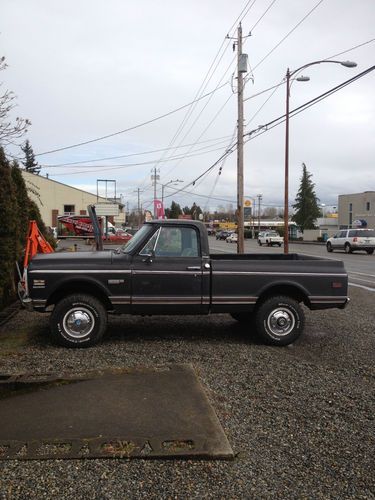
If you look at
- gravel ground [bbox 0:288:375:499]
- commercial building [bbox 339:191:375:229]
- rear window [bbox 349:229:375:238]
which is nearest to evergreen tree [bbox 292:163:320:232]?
commercial building [bbox 339:191:375:229]

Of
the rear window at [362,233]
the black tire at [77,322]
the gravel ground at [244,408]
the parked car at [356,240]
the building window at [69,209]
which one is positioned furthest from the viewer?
the building window at [69,209]

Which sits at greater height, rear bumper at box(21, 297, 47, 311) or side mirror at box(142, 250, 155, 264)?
side mirror at box(142, 250, 155, 264)

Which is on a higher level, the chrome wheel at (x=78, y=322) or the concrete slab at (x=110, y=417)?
the chrome wheel at (x=78, y=322)

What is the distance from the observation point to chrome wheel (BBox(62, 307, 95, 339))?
641 cm

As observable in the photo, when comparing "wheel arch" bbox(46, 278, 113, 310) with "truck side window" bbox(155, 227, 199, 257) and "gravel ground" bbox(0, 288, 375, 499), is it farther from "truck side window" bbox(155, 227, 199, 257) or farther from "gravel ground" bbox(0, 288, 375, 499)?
"truck side window" bbox(155, 227, 199, 257)

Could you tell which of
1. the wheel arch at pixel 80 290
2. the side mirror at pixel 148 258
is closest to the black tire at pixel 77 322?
the wheel arch at pixel 80 290

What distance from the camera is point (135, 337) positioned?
7070 millimetres

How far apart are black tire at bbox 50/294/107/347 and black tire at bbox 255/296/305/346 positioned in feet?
7.11

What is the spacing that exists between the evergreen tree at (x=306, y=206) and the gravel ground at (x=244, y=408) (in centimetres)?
7300

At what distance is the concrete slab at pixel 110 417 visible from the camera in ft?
11.5

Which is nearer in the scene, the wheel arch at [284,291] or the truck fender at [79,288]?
the truck fender at [79,288]

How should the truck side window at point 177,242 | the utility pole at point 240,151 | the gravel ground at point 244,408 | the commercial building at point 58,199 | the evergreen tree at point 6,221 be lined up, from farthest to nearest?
the commercial building at point 58,199, the utility pole at point 240,151, the evergreen tree at point 6,221, the truck side window at point 177,242, the gravel ground at point 244,408

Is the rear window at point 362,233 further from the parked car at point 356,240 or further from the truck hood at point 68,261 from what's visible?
the truck hood at point 68,261

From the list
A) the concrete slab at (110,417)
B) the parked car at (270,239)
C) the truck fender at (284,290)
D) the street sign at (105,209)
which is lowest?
the parked car at (270,239)
